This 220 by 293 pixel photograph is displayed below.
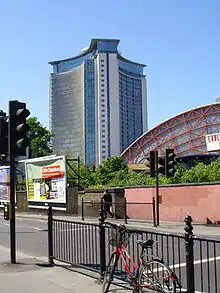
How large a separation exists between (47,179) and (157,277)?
1111 inches

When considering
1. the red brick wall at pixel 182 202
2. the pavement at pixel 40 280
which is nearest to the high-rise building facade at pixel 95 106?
the red brick wall at pixel 182 202

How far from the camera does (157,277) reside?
21.7 ft

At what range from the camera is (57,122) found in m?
130

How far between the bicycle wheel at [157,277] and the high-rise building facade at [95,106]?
115 metres

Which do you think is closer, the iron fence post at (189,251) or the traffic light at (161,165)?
the iron fence post at (189,251)

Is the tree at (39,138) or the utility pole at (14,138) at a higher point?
the tree at (39,138)

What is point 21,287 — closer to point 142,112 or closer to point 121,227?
point 121,227

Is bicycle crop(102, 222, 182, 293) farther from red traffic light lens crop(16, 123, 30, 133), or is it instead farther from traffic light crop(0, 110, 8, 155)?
traffic light crop(0, 110, 8, 155)

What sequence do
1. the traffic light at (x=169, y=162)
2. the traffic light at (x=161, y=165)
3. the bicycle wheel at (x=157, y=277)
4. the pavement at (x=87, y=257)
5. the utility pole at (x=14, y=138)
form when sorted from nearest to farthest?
the bicycle wheel at (x=157, y=277) → the pavement at (x=87, y=257) → the utility pole at (x=14, y=138) → the traffic light at (x=169, y=162) → the traffic light at (x=161, y=165)

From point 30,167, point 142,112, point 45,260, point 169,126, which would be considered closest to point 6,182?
point 30,167

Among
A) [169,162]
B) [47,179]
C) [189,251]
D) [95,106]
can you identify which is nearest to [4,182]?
[47,179]

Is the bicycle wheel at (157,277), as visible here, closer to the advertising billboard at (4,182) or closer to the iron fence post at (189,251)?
the iron fence post at (189,251)

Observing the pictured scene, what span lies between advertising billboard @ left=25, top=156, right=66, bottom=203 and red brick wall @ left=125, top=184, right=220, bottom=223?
614 cm

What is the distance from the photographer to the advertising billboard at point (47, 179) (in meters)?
32.6
